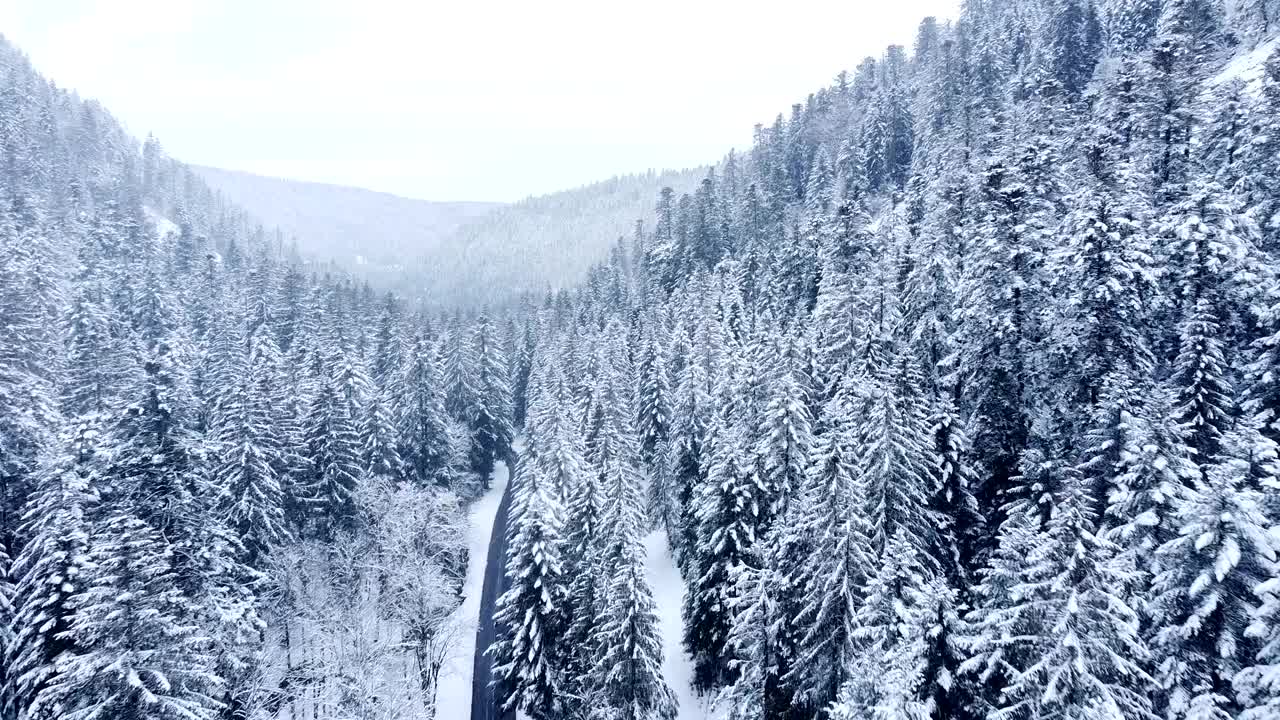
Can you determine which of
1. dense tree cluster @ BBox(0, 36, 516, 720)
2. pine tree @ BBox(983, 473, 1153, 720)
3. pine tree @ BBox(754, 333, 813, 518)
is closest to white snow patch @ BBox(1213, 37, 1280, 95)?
pine tree @ BBox(754, 333, 813, 518)

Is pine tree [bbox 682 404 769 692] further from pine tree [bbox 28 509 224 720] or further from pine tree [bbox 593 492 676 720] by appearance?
pine tree [bbox 28 509 224 720]

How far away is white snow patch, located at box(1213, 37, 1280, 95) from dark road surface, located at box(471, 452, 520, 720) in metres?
61.6

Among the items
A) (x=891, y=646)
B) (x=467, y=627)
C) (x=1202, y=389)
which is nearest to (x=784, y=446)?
(x=891, y=646)

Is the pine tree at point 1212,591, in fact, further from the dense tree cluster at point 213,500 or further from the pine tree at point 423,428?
the pine tree at point 423,428

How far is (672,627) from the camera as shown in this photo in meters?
41.5

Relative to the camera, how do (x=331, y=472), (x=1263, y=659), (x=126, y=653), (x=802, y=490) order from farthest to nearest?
(x=331, y=472)
(x=802, y=490)
(x=126, y=653)
(x=1263, y=659)

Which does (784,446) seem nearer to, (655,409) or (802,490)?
(802,490)

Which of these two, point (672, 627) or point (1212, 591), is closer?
point (1212, 591)

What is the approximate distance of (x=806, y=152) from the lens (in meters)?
100

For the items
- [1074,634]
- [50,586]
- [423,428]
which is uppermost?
[1074,634]

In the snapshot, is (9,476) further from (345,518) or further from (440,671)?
(440,671)

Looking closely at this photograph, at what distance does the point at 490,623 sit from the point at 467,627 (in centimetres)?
480

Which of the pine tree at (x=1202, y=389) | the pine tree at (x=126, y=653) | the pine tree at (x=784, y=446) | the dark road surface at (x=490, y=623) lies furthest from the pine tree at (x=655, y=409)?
the pine tree at (x=126, y=653)

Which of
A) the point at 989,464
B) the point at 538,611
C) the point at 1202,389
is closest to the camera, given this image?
the point at 1202,389
